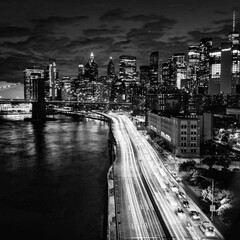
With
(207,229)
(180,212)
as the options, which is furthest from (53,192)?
(207,229)

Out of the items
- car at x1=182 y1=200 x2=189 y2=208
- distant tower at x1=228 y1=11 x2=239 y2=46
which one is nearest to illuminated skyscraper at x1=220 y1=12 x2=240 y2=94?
distant tower at x1=228 y1=11 x2=239 y2=46

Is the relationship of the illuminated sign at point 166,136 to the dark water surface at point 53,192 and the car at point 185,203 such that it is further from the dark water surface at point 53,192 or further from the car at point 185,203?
the car at point 185,203

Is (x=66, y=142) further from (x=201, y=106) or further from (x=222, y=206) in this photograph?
(x=201, y=106)

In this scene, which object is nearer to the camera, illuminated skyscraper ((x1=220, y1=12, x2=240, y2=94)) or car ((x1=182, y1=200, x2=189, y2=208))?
car ((x1=182, y1=200, x2=189, y2=208))

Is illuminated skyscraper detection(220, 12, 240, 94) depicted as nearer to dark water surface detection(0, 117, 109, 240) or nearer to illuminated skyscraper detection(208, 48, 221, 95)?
illuminated skyscraper detection(208, 48, 221, 95)

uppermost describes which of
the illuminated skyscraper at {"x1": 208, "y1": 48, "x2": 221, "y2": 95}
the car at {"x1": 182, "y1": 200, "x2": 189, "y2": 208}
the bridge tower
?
the illuminated skyscraper at {"x1": 208, "y1": 48, "x2": 221, "y2": 95}

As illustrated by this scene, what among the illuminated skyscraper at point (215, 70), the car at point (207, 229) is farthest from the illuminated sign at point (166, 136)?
the illuminated skyscraper at point (215, 70)
